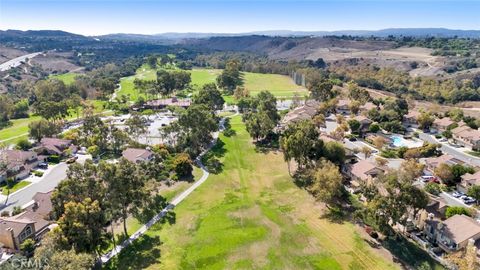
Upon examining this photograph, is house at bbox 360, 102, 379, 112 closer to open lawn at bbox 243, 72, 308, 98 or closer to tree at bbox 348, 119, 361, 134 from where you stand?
tree at bbox 348, 119, 361, 134

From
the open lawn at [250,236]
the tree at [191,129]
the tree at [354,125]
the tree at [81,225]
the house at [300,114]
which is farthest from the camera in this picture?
the house at [300,114]

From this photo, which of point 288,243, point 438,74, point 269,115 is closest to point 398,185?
point 288,243

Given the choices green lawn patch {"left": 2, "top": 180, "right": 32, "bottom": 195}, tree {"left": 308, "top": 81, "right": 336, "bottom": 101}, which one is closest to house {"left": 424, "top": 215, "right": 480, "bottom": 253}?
green lawn patch {"left": 2, "top": 180, "right": 32, "bottom": 195}

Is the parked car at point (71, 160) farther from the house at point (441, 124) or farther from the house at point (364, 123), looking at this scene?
the house at point (441, 124)

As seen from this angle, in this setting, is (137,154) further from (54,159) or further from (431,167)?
(431,167)

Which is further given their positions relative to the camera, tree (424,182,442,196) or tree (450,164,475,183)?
tree (450,164,475,183)

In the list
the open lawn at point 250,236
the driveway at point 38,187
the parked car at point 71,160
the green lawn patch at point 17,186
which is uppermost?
the parked car at point 71,160

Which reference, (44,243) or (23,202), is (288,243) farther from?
(23,202)

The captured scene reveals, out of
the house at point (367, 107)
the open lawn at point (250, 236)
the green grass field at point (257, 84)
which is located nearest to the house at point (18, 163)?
the open lawn at point (250, 236)
